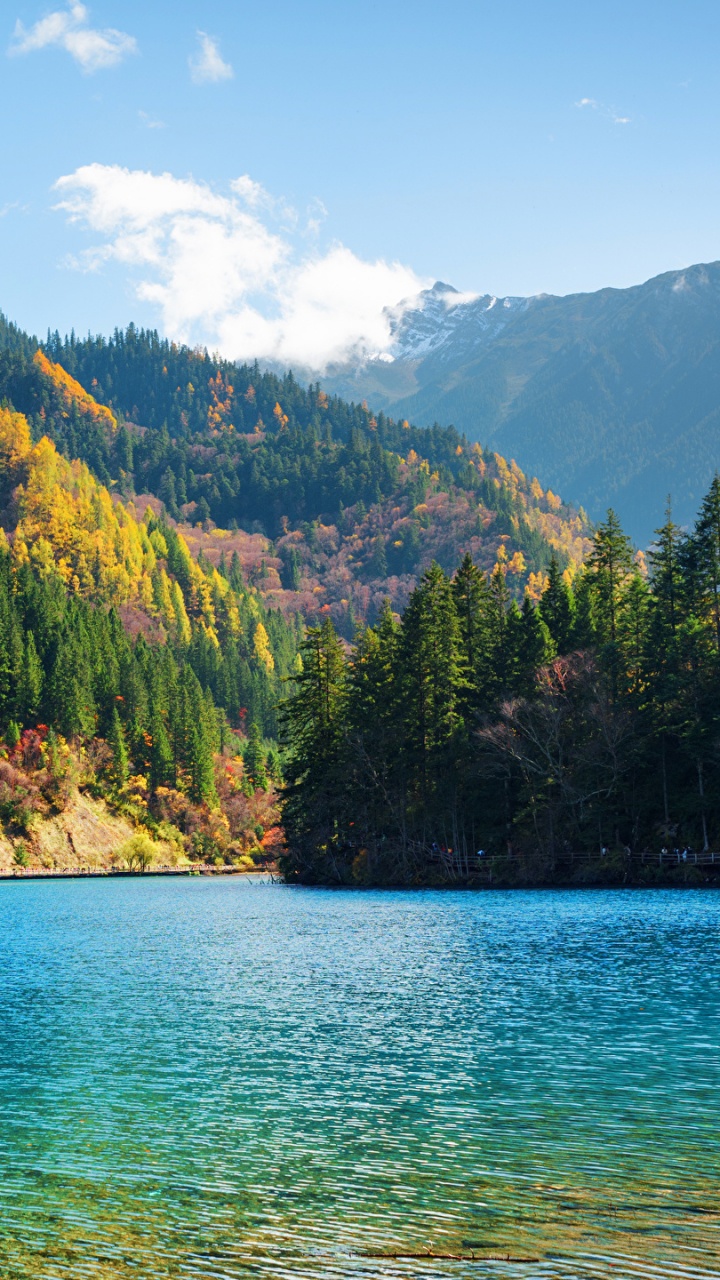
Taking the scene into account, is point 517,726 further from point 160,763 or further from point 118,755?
point 160,763

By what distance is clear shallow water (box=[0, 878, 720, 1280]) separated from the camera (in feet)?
56.6

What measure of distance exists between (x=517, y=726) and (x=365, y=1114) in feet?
248

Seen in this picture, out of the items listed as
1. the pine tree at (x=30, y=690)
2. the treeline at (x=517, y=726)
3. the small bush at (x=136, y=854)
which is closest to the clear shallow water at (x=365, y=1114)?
the treeline at (x=517, y=726)

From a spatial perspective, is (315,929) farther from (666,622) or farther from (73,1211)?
(73,1211)

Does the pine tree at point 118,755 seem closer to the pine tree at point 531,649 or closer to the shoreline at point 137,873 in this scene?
the shoreline at point 137,873

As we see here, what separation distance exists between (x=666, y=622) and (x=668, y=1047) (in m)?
66.6

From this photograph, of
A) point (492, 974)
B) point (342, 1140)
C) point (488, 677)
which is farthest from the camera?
point (488, 677)

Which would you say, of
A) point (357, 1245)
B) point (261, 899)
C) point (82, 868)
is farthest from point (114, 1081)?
point (82, 868)

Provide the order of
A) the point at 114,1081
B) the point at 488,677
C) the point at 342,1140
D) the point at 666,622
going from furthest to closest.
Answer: the point at 488,677 → the point at 666,622 → the point at 114,1081 → the point at 342,1140

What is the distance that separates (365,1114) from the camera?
974 inches

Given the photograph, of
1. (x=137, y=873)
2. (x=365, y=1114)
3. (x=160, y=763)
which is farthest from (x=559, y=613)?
(x=365, y=1114)

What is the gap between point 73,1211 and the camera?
19.3 metres

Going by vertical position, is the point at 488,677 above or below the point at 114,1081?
above

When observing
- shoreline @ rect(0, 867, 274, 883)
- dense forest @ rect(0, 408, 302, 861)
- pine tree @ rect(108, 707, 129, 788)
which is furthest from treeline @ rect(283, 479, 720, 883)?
pine tree @ rect(108, 707, 129, 788)
